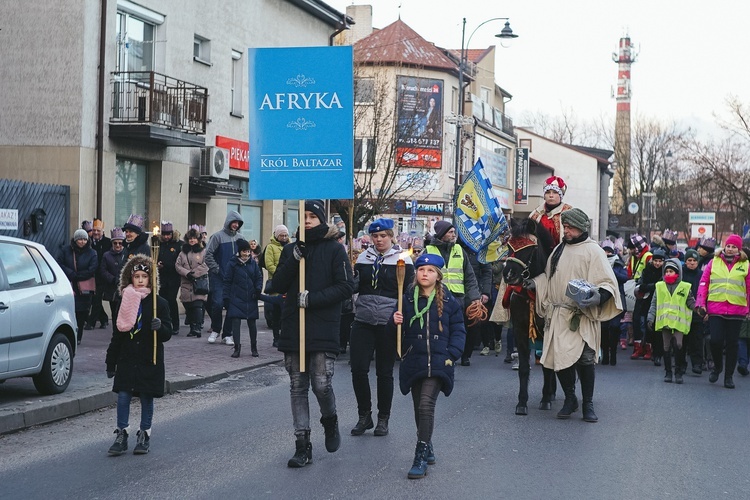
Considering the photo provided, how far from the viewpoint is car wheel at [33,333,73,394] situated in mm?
10508

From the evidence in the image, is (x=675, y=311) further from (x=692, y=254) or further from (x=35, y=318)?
(x=35, y=318)

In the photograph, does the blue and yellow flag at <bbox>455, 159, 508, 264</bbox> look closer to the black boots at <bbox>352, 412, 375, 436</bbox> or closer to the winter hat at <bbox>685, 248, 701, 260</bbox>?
the winter hat at <bbox>685, 248, 701, 260</bbox>

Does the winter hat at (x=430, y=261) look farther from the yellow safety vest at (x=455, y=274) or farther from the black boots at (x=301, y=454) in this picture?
the yellow safety vest at (x=455, y=274)

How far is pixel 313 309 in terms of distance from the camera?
764 cm

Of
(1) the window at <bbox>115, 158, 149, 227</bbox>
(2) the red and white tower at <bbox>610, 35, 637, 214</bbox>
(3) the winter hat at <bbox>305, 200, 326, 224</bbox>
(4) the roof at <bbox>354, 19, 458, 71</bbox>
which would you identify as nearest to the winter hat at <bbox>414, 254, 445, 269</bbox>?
(3) the winter hat at <bbox>305, 200, 326, 224</bbox>

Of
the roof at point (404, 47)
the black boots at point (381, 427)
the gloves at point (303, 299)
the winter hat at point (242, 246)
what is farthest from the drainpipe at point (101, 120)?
the roof at point (404, 47)

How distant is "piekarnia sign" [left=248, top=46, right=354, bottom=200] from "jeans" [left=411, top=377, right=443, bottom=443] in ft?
5.21

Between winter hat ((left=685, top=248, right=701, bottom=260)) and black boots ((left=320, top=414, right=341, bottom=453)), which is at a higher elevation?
winter hat ((left=685, top=248, right=701, bottom=260))

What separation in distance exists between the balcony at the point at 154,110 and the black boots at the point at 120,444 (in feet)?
41.9

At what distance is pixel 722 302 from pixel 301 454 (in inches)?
293

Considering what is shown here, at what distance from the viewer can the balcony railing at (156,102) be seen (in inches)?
806

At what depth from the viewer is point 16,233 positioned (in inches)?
705

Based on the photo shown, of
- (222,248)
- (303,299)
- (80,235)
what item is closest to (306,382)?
(303,299)

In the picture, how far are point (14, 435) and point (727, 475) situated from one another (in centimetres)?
582
